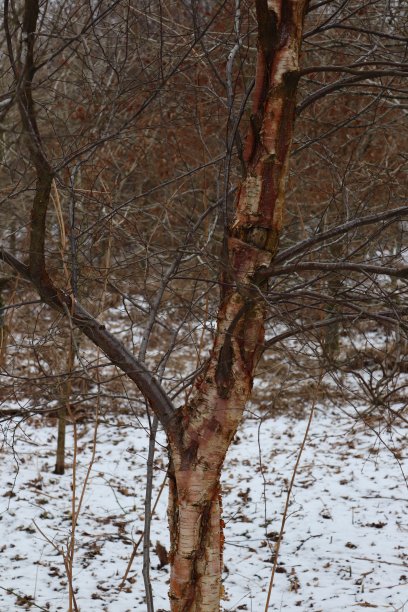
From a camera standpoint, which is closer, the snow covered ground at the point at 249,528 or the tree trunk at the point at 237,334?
the tree trunk at the point at 237,334

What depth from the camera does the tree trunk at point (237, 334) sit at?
108 inches

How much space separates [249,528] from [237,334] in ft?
11.8

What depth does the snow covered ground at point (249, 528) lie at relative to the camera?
4.64 metres

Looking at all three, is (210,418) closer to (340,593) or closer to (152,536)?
(340,593)

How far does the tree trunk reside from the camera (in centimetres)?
275

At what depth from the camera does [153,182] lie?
1062 centimetres

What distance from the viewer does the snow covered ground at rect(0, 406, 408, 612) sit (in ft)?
15.2

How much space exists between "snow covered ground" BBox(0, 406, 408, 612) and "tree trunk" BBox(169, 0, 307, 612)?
434 mm

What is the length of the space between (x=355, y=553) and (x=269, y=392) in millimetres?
4364

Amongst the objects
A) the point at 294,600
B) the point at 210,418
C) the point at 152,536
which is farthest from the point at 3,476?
the point at 210,418

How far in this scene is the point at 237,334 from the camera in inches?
110

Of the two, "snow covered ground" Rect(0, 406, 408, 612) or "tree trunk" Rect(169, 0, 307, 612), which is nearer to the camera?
"tree trunk" Rect(169, 0, 307, 612)

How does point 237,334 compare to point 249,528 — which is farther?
point 249,528

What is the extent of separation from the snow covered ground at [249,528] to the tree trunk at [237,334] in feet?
1.42
